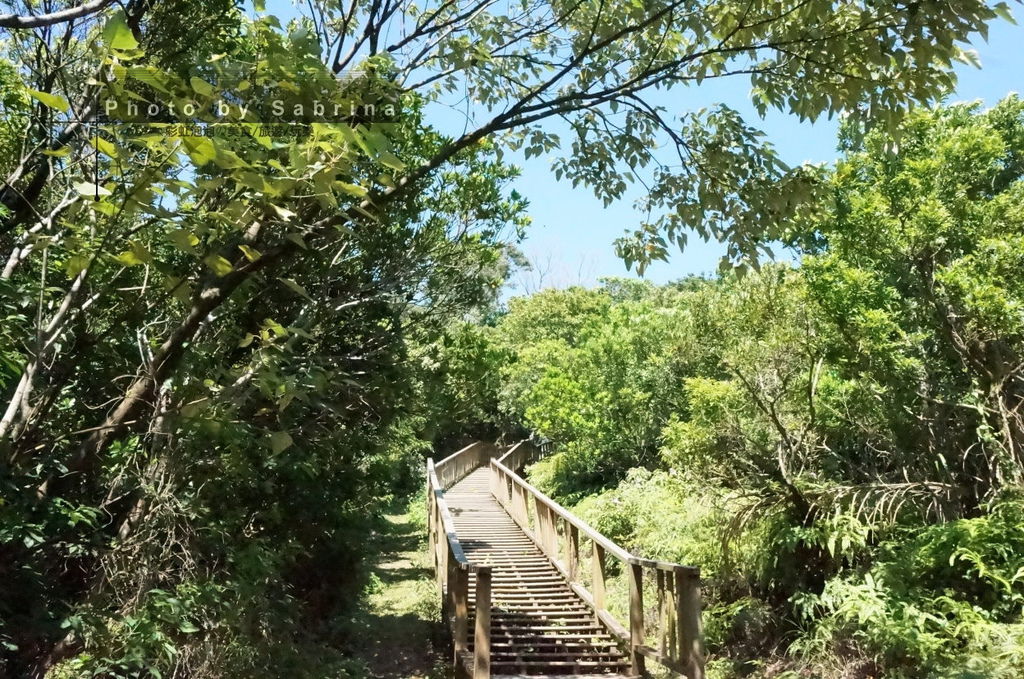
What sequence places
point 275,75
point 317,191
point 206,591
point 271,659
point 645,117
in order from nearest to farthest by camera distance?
point 317,191, point 275,75, point 645,117, point 206,591, point 271,659

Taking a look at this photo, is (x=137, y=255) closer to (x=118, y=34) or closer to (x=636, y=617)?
(x=118, y=34)

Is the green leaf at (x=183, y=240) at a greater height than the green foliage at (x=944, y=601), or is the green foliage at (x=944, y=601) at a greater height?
the green leaf at (x=183, y=240)

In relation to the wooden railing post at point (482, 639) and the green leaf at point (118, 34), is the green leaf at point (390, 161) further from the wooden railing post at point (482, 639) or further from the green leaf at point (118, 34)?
the wooden railing post at point (482, 639)

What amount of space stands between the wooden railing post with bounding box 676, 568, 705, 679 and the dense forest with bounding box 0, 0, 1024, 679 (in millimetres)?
1886

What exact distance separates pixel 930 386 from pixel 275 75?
269 inches

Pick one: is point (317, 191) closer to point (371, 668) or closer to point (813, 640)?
point (813, 640)

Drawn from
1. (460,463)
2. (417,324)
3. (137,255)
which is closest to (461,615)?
(417,324)

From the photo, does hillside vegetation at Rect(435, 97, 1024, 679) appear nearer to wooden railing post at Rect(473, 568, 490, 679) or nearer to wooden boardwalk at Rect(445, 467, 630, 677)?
wooden boardwalk at Rect(445, 467, 630, 677)

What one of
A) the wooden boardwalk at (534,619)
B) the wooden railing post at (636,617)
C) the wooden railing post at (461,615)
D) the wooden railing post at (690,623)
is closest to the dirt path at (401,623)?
the wooden boardwalk at (534,619)

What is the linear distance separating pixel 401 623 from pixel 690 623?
6.12m

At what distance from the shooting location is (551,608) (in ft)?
25.2

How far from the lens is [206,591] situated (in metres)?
4.29

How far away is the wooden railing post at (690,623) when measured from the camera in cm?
495

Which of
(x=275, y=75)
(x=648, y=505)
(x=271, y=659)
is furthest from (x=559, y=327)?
(x=275, y=75)
